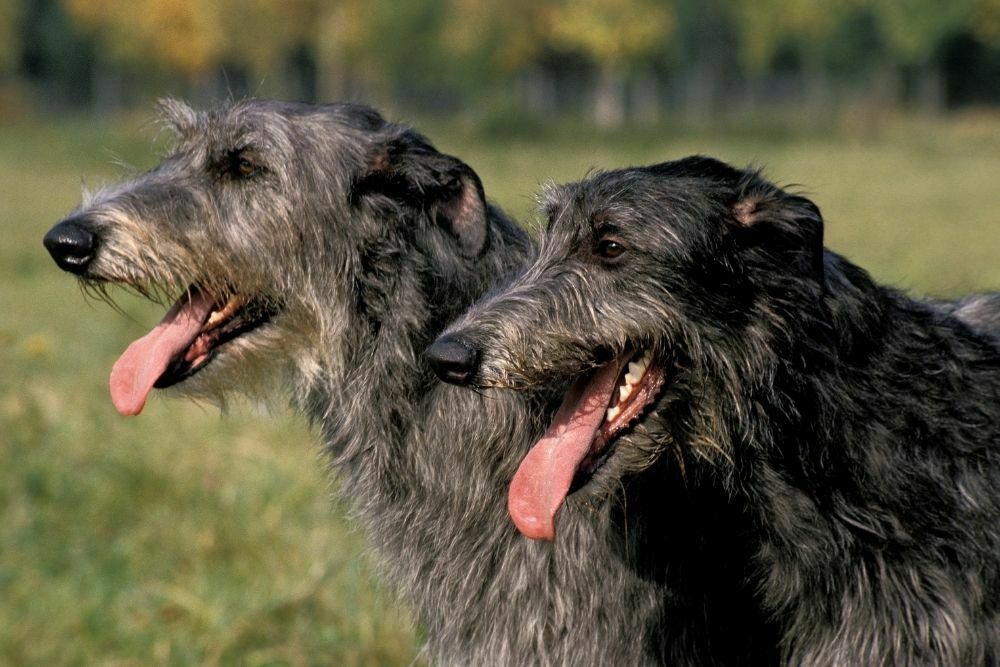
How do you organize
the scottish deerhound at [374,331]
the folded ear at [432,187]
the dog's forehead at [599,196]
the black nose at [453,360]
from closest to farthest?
the black nose at [453,360] < the dog's forehead at [599,196] < the scottish deerhound at [374,331] < the folded ear at [432,187]

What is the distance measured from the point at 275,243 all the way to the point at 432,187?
0.54 meters

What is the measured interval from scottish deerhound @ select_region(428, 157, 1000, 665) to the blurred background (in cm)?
84

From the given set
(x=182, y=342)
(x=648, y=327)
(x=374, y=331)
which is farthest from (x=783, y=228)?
(x=182, y=342)

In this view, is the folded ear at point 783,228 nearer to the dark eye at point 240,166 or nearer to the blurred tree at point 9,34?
the dark eye at point 240,166

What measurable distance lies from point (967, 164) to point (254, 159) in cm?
3230

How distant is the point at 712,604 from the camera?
12.8 feet

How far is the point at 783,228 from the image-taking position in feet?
11.6

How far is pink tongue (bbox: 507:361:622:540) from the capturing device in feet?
11.6

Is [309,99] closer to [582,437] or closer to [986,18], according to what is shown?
[582,437]

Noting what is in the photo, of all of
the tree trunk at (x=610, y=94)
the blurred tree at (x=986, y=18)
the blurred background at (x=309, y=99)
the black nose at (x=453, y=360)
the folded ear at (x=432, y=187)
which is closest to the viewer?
the black nose at (x=453, y=360)

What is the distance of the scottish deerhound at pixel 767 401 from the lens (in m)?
3.54

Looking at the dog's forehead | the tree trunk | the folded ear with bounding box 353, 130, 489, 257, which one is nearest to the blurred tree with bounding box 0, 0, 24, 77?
the tree trunk

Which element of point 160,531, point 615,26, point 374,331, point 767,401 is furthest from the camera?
point 615,26

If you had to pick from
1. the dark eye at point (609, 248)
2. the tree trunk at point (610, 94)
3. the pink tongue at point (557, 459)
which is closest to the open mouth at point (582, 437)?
the pink tongue at point (557, 459)
